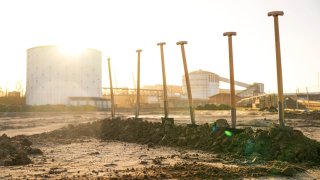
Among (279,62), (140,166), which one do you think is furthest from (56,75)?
(140,166)

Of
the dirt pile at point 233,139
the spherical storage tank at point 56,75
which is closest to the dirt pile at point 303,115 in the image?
the dirt pile at point 233,139

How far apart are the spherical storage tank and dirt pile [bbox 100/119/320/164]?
32717 millimetres

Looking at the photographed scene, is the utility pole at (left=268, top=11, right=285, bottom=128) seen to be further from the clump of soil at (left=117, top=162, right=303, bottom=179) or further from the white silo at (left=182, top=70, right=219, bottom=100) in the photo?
the white silo at (left=182, top=70, right=219, bottom=100)

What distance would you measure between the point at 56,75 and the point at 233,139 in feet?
127

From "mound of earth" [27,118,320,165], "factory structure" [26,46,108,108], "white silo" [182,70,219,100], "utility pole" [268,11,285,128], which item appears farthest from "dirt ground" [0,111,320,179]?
"white silo" [182,70,219,100]

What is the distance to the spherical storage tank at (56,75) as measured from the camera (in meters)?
43.4

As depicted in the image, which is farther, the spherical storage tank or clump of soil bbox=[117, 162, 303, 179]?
the spherical storage tank

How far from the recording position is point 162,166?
684 centimetres

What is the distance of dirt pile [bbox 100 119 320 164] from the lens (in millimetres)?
7230

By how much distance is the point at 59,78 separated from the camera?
44.3 meters

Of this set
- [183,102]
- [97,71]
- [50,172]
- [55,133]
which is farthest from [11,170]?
[183,102]

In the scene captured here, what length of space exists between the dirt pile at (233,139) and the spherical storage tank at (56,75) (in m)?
32.7

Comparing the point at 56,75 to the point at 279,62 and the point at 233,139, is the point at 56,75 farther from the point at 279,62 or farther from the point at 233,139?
the point at 279,62

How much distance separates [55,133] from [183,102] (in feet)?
147
